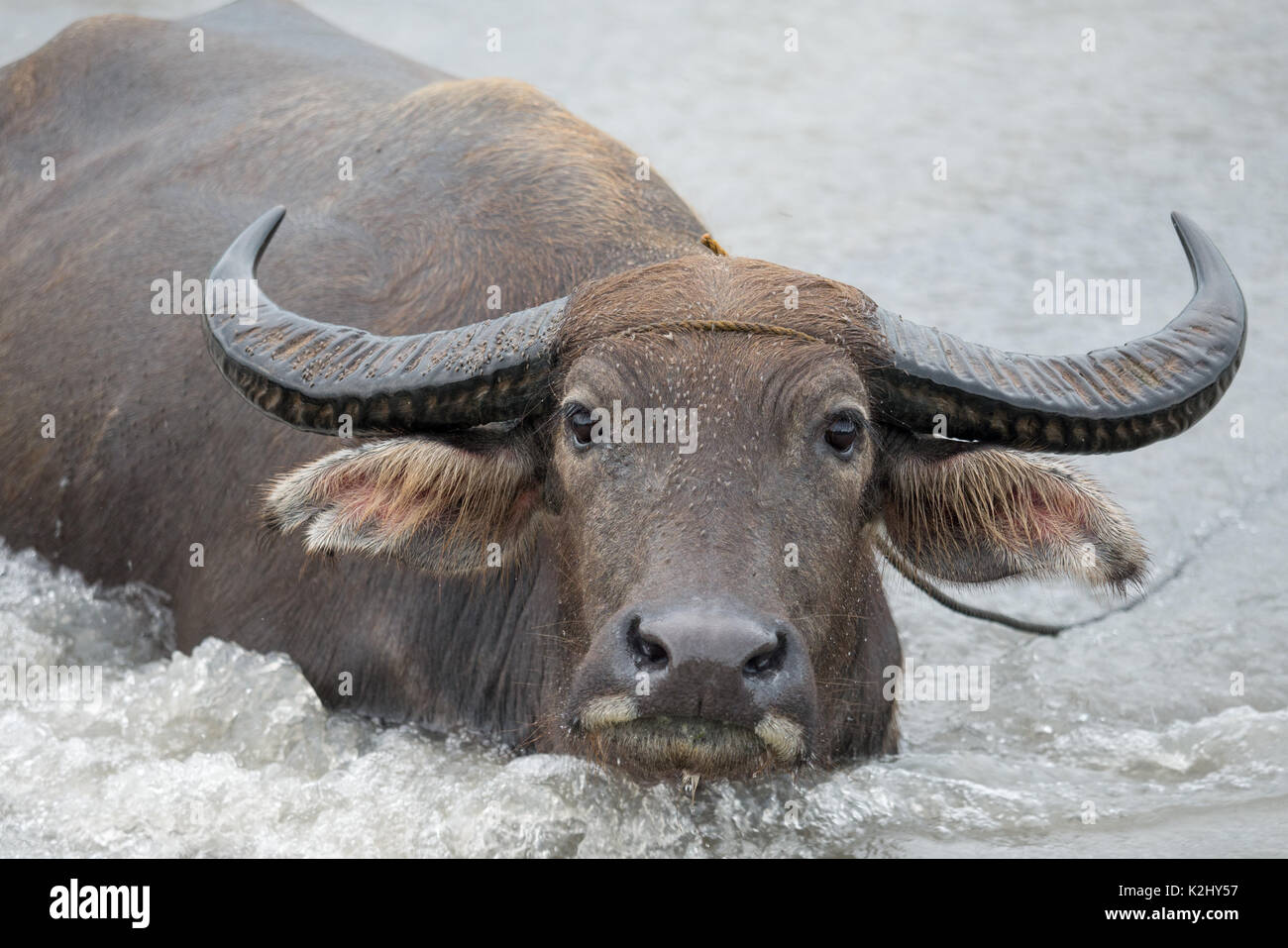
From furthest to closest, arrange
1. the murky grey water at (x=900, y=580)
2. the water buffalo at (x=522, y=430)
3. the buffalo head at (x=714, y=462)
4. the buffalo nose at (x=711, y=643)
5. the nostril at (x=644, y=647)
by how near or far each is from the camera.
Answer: the murky grey water at (x=900, y=580)
the water buffalo at (x=522, y=430)
the buffalo head at (x=714, y=462)
the nostril at (x=644, y=647)
the buffalo nose at (x=711, y=643)

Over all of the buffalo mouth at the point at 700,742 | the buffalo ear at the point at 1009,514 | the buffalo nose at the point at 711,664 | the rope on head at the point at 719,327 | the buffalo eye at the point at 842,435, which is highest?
the rope on head at the point at 719,327

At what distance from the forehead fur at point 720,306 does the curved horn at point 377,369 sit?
0.40ft

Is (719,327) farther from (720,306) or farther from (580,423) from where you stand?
(580,423)

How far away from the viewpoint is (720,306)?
16.1ft

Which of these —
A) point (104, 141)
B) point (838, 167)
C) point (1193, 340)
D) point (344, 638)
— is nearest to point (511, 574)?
point (344, 638)

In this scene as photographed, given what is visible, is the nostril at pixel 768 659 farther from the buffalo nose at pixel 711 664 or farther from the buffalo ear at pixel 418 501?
the buffalo ear at pixel 418 501

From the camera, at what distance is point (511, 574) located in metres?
5.69

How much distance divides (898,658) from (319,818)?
7.25ft

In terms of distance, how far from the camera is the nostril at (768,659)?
161 inches

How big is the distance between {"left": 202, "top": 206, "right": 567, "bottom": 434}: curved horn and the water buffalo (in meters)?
0.01

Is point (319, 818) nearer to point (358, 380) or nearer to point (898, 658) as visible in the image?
point (358, 380)

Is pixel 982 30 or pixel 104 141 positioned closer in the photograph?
pixel 104 141

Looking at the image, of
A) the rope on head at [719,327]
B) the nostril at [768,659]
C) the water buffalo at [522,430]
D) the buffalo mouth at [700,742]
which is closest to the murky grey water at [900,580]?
the water buffalo at [522,430]
